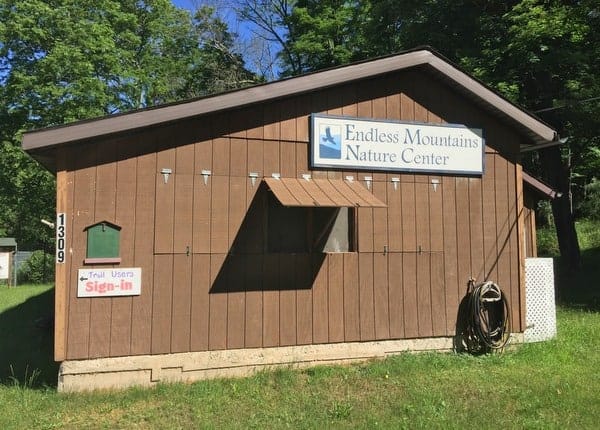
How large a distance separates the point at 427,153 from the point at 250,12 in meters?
25.7

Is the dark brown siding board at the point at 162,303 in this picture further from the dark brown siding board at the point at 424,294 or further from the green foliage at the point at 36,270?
the green foliage at the point at 36,270

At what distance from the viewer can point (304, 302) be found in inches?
280

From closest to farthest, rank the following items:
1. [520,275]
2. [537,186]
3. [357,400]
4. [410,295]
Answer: [357,400]
[410,295]
[520,275]
[537,186]

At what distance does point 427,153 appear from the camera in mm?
7875

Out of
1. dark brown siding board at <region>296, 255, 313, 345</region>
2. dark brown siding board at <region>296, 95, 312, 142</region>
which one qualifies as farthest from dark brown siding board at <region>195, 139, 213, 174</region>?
dark brown siding board at <region>296, 255, 313, 345</region>

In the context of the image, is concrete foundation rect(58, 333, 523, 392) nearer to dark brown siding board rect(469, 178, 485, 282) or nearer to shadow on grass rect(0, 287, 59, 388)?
shadow on grass rect(0, 287, 59, 388)

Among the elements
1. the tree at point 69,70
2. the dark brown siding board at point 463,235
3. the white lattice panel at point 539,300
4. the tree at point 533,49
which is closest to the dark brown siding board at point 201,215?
the dark brown siding board at point 463,235

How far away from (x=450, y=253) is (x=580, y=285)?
10511 millimetres

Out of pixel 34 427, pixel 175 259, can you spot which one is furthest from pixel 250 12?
pixel 34 427

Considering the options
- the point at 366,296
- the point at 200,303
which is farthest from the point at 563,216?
the point at 200,303

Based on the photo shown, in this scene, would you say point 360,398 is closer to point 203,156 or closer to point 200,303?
point 200,303

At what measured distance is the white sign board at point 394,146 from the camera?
7.39 metres

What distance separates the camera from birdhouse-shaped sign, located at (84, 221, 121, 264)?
6.33 metres

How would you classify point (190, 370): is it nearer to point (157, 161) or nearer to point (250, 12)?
point (157, 161)
